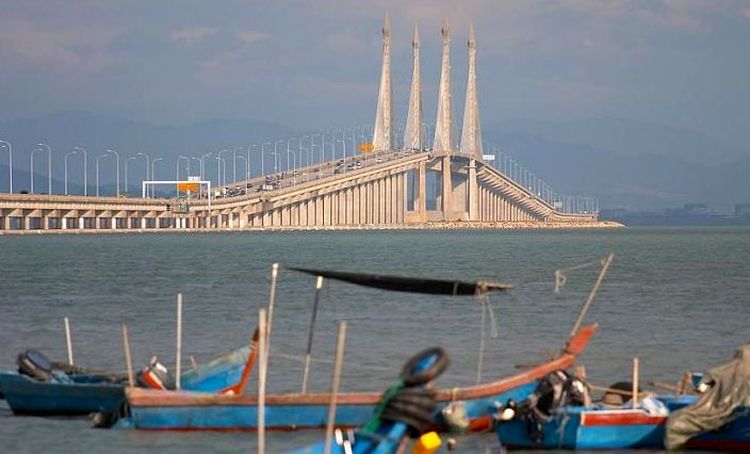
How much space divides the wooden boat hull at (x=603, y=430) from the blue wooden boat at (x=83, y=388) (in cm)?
452

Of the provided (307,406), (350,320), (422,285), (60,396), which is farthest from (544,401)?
(350,320)

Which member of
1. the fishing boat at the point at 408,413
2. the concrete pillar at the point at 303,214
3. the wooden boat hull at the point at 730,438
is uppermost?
the concrete pillar at the point at 303,214

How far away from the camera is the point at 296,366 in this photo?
100ft

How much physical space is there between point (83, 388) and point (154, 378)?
136 cm

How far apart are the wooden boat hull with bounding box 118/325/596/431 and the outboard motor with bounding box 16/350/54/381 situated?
291cm

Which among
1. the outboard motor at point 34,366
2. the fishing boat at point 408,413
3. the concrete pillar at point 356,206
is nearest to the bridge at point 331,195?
the concrete pillar at point 356,206

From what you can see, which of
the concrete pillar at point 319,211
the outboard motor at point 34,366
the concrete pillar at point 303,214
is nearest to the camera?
the outboard motor at point 34,366

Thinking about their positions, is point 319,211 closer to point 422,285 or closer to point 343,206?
point 343,206

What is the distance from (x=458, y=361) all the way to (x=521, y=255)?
69.3m

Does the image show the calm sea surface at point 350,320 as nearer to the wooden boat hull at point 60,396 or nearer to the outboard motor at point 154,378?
the wooden boat hull at point 60,396

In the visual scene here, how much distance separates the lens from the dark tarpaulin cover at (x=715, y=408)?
65.4ft

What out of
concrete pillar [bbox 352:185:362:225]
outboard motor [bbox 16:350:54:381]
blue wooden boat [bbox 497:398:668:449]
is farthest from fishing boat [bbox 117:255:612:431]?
concrete pillar [bbox 352:185:362:225]

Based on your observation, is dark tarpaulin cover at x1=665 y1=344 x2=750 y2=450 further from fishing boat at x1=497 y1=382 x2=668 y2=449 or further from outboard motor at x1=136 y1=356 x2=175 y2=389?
outboard motor at x1=136 y1=356 x2=175 y2=389

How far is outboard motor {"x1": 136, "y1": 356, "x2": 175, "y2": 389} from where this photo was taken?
2284 cm
